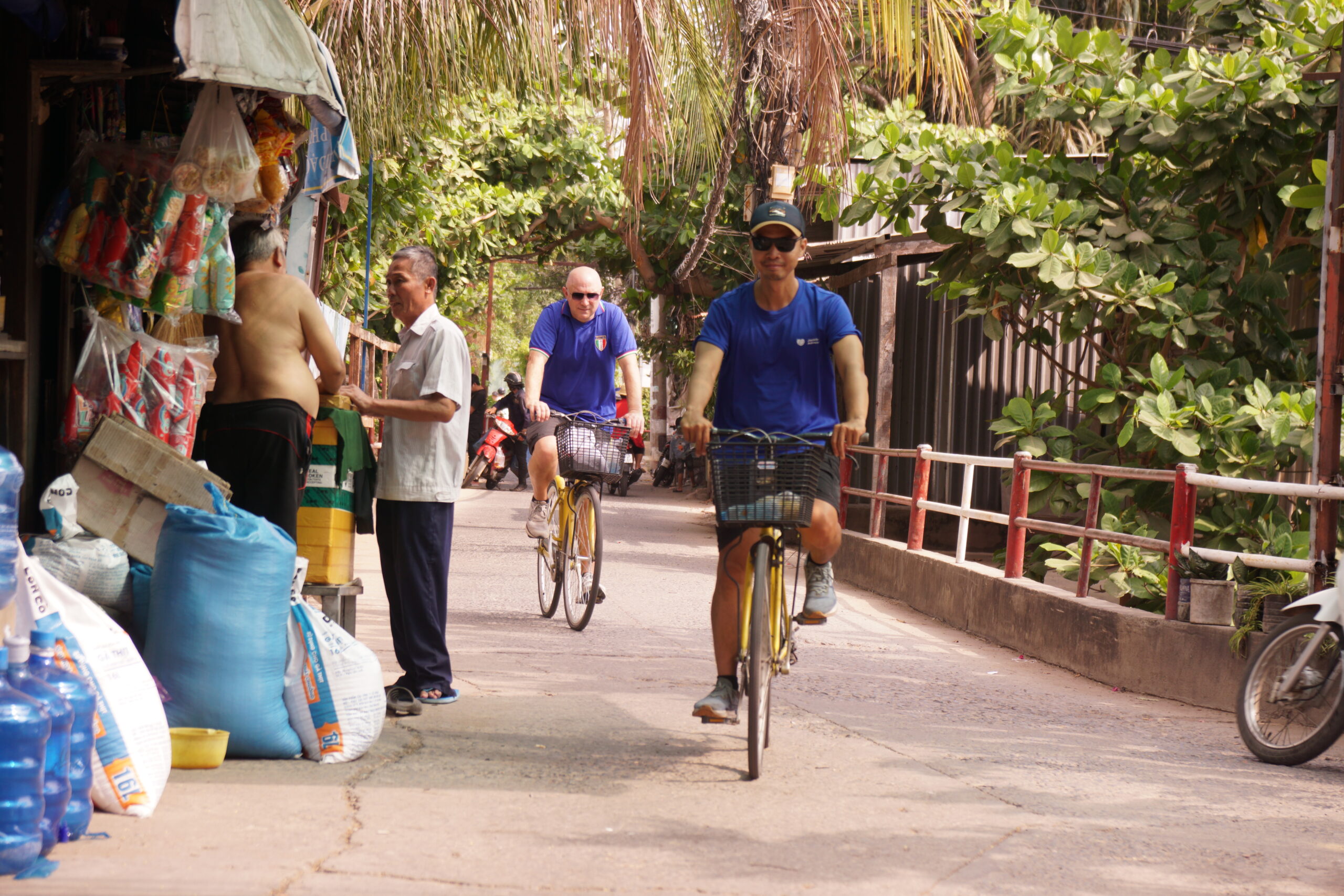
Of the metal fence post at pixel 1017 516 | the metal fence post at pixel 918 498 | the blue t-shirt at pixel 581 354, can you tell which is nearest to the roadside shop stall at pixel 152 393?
the blue t-shirt at pixel 581 354

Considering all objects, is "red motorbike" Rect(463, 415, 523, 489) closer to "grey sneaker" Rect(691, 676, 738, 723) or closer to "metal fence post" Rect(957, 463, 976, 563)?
"metal fence post" Rect(957, 463, 976, 563)

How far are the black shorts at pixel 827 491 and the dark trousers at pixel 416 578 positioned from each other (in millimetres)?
1124

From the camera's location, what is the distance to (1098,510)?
834cm

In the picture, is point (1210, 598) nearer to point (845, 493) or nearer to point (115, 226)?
point (115, 226)

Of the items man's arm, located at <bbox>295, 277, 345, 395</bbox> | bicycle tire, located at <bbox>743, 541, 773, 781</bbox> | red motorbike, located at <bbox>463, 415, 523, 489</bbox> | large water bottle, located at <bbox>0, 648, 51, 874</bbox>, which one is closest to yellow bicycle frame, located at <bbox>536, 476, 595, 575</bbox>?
man's arm, located at <bbox>295, 277, 345, 395</bbox>

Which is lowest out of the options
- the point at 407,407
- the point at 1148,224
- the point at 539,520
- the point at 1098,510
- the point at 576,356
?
the point at 539,520

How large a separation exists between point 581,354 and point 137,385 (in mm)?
3580

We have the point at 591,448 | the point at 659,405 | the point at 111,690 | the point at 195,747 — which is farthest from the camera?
the point at 659,405

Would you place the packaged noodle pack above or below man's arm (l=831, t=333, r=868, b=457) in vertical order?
above

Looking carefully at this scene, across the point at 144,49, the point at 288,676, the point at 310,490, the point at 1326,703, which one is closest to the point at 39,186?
the point at 144,49

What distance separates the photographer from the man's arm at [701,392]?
15.8ft

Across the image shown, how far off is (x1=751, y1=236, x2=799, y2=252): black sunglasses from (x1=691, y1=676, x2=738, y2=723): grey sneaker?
158 cm

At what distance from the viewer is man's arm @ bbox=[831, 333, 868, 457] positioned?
4891 millimetres

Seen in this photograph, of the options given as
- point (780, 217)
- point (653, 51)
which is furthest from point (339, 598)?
point (653, 51)
